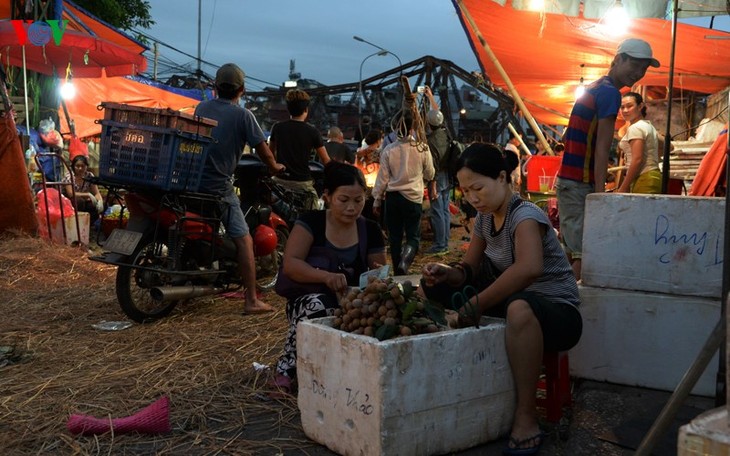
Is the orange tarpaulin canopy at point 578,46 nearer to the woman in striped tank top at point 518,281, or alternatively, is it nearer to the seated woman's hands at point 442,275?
Result: the woman in striped tank top at point 518,281

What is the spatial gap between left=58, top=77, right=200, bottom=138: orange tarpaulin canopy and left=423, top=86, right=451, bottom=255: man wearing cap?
9.84m

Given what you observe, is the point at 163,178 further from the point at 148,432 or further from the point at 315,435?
the point at 315,435

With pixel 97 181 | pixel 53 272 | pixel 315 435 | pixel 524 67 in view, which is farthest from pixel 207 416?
pixel 524 67

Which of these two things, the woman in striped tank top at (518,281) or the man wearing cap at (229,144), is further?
the man wearing cap at (229,144)

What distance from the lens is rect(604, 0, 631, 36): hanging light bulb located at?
790 centimetres

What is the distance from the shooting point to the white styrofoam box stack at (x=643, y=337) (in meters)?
3.68

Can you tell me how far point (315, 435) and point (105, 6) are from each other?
20.0 metres

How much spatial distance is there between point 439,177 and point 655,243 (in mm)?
6021

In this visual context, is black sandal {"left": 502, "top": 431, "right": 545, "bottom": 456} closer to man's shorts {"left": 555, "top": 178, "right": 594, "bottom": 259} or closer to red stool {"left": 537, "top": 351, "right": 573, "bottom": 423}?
red stool {"left": 537, "top": 351, "right": 573, "bottom": 423}

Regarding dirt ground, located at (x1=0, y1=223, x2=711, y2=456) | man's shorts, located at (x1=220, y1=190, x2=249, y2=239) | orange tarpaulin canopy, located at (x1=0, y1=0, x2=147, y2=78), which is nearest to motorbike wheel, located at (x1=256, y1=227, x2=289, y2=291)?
dirt ground, located at (x1=0, y1=223, x2=711, y2=456)

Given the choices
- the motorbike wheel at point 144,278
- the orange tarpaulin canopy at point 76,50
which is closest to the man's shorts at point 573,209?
the motorbike wheel at point 144,278

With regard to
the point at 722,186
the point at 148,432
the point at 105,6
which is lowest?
the point at 148,432

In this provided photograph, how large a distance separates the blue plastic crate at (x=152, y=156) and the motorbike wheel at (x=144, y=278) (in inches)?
24.1

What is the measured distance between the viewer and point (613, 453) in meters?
3.14
